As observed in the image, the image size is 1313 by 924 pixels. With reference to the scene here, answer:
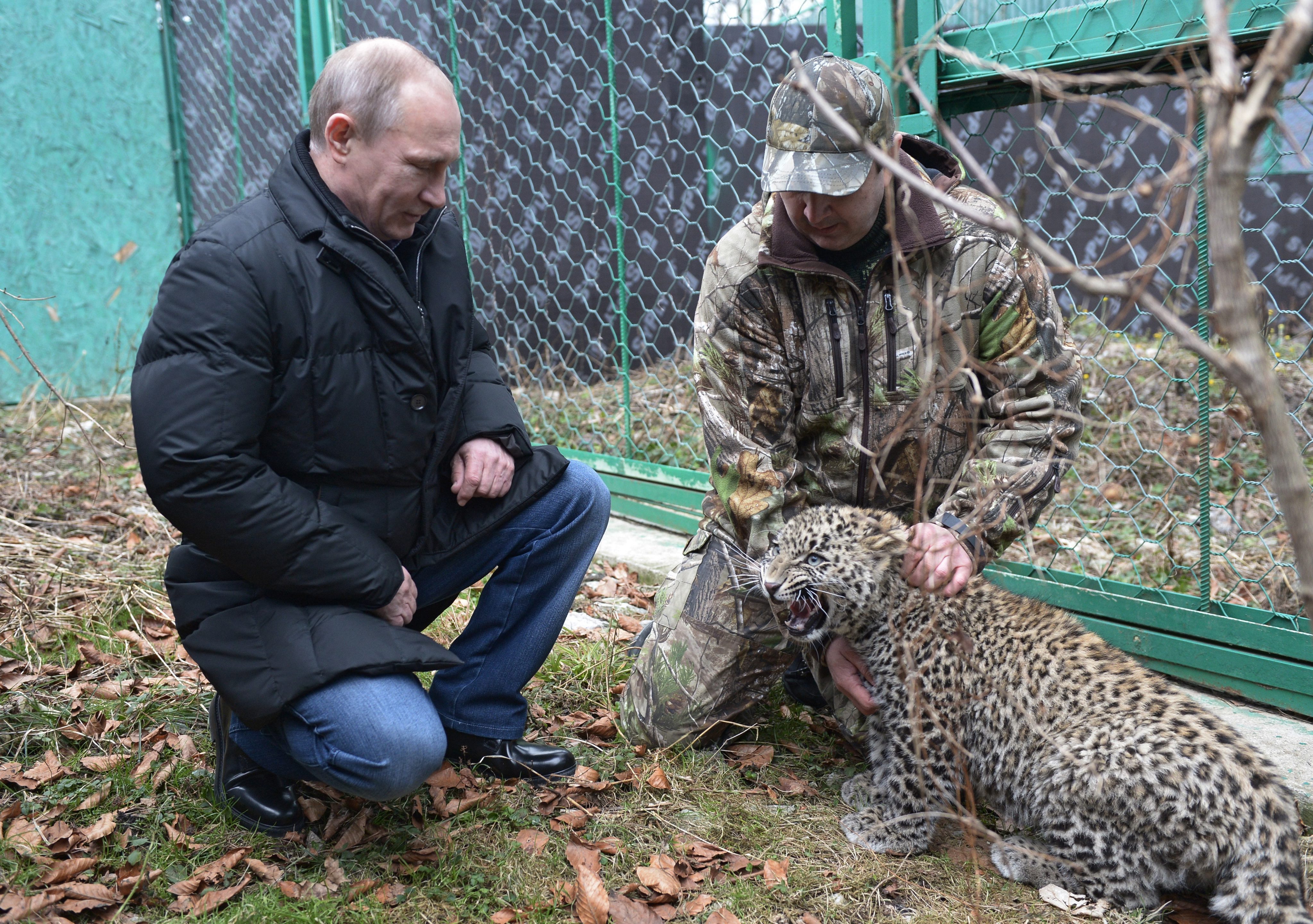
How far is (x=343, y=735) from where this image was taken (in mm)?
2453

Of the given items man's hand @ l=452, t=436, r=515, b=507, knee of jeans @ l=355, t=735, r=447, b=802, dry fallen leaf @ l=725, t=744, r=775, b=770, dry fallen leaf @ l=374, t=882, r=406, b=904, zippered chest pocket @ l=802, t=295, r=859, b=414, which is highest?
zippered chest pocket @ l=802, t=295, r=859, b=414

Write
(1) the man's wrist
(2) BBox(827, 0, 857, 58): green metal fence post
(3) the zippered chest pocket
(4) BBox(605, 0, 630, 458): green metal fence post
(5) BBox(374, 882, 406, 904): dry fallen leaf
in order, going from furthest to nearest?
(4) BBox(605, 0, 630, 458): green metal fence post → (2) BBox(827, 0, 857, 58): green metal fence post → (3) the zippered chest pocket → (1) the man's wrist → (5) BBox(374, 882, 406, 904): dry fallen leaf

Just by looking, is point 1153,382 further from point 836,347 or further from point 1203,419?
point 836,347

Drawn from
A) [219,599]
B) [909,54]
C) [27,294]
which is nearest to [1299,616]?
[909,54]

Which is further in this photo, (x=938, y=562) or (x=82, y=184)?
(x=82, y=184)

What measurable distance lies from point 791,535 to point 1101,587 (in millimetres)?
1445

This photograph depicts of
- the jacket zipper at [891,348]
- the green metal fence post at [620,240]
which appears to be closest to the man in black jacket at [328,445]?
the jacket zipper at [891,348]

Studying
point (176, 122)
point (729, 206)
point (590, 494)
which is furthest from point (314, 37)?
point (590, 494)

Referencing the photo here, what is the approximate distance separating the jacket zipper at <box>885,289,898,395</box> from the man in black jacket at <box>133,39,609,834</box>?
3.98 ft

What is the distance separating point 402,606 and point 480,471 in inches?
17.7

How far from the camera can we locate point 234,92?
8273 millimetres

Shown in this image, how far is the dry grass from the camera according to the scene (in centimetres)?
256

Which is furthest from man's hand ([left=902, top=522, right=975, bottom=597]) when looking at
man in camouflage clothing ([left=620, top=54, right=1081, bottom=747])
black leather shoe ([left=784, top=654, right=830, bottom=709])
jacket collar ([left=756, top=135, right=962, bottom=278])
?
black leather shoe ([left=784, top=654, right=830, bottom=709])

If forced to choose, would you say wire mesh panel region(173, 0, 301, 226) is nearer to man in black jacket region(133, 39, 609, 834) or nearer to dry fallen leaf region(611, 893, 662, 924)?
man in black jacket region(133, 39, 609, 834)
